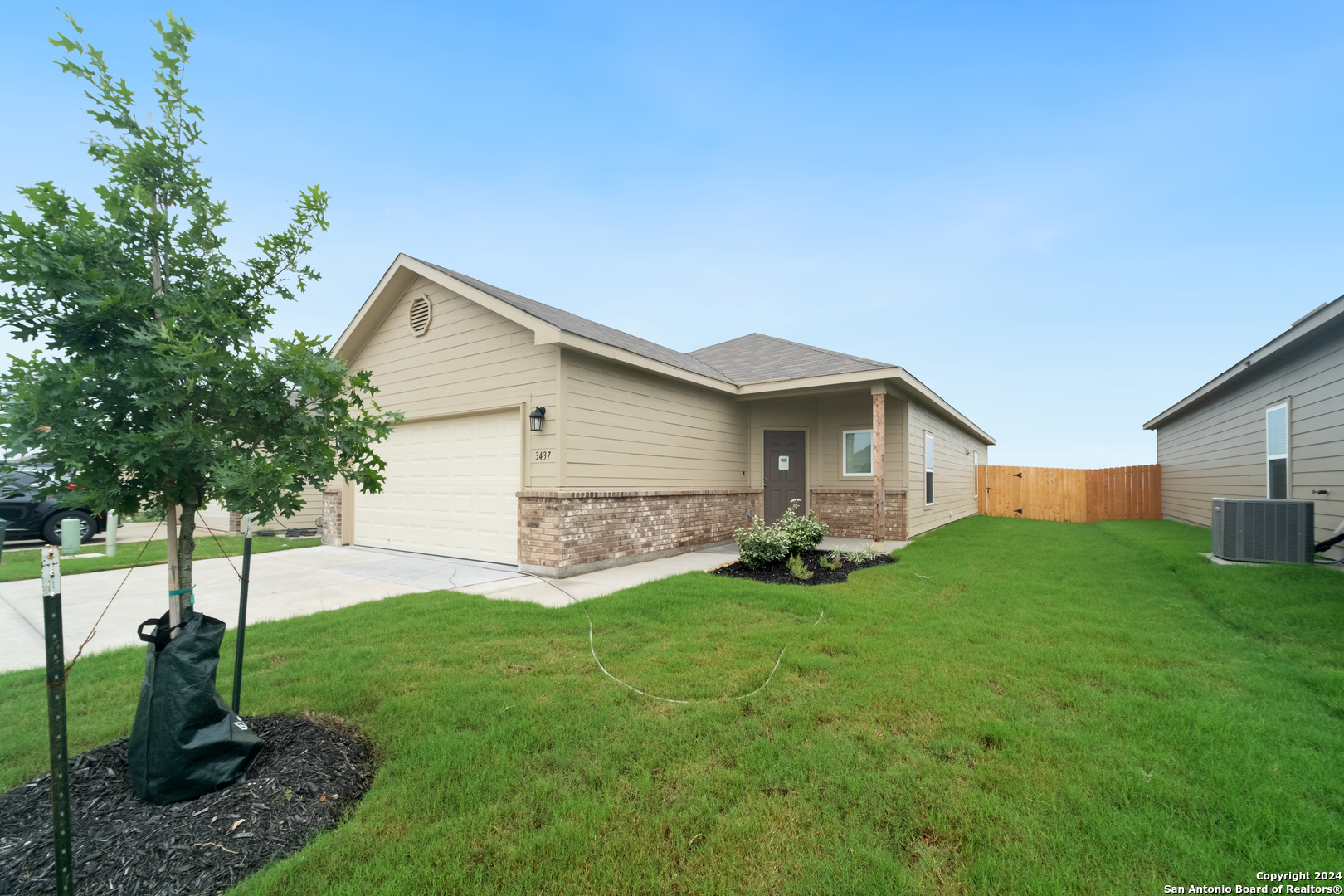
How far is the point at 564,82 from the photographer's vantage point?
963cm

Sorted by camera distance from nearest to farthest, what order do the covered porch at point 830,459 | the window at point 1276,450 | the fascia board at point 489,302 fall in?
the fascia board at point 489,302 < the window at point 1276,450 < the covered porch at point 830,459

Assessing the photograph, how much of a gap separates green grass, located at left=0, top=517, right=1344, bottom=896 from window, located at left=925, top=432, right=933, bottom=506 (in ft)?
23.9

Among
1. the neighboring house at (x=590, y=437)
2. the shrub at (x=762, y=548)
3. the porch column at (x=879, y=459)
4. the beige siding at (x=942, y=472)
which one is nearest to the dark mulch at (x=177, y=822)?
the neighboring house at (x=590, y=437)

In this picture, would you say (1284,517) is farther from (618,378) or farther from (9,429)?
(9,429)

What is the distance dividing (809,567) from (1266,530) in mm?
5683

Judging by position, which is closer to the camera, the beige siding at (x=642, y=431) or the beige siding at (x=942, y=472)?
the beige siding at (x=642, y=431)

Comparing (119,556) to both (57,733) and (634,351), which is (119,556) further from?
(57,733)

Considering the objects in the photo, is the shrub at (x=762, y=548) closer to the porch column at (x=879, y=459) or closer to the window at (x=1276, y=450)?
the porch column at (x=879, y=459)

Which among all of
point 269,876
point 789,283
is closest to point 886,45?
point 789,283

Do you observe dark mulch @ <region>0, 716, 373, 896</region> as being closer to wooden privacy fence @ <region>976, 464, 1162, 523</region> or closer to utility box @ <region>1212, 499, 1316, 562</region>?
utility box @ <region>1212, 499, 1316, 562</region>

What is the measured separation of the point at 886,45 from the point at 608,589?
9.59 metres

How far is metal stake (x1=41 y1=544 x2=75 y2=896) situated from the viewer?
5.18ft

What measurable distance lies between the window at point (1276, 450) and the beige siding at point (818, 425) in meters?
6.28

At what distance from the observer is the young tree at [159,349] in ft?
6.86
